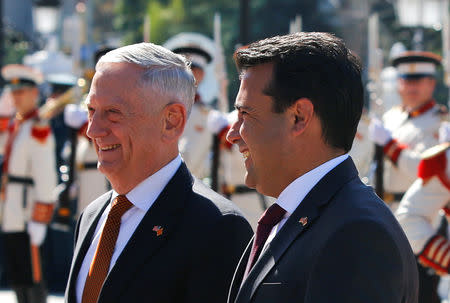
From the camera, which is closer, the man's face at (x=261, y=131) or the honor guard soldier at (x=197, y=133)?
the man's face at (x=261, y=131)

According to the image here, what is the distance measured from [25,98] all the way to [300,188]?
5.83 m

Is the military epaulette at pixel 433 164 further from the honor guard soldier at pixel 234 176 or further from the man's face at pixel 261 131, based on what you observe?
the honor guard soldier at pixel 234 176

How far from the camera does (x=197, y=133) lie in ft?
26.3

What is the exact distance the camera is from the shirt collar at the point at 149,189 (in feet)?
9.45

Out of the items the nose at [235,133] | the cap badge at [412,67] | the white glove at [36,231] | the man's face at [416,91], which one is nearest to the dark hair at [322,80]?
the nose at [235,133]

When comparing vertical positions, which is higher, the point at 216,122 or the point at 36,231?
the point at 216,122

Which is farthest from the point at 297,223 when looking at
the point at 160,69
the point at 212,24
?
the point at 212,24

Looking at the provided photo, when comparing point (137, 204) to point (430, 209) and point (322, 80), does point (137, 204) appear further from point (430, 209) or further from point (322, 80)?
point (430, 209)

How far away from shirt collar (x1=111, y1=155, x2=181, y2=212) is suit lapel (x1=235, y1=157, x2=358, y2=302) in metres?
0.67

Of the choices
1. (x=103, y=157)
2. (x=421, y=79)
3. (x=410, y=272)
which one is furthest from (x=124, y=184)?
(x=421, y=79)

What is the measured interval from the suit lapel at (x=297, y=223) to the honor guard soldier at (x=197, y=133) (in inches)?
216

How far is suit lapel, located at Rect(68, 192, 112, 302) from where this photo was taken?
9.64 ft

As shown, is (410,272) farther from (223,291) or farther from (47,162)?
(47,162)

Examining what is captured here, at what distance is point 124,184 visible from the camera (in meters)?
2.91
